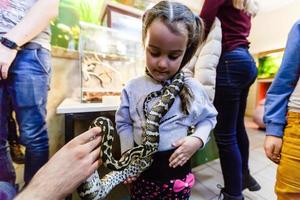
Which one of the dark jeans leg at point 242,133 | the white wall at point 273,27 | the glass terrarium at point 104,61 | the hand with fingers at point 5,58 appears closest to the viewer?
the hand with fingers at point 5,58

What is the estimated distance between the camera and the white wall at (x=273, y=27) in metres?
2.78

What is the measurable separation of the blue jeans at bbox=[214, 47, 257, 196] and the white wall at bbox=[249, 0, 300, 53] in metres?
2.46

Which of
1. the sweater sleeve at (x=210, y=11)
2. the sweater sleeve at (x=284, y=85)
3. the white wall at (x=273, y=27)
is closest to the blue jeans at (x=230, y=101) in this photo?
the sweater sleeve at (x=210, y=11)

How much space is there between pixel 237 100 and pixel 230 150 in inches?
9.4

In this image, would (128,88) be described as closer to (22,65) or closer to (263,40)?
(22,65)

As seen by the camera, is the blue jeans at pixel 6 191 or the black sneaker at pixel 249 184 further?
the black sneaker at pixel 249 184

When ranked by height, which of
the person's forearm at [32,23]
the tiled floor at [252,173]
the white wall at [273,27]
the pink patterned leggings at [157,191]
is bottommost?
the tiled floor at [252,173]

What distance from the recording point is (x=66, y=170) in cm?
39

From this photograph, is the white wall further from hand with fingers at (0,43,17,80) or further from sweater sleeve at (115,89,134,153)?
hand with fingers at (0,43,17,80)

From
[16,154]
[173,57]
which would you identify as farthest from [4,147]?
[173,57]

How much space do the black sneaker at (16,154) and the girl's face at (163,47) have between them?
0.56m

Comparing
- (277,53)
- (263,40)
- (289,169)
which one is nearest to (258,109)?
(277,53)

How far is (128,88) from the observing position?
61 cm

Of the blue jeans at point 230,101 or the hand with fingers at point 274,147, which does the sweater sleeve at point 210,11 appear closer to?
the blue jeans at point 230,101
